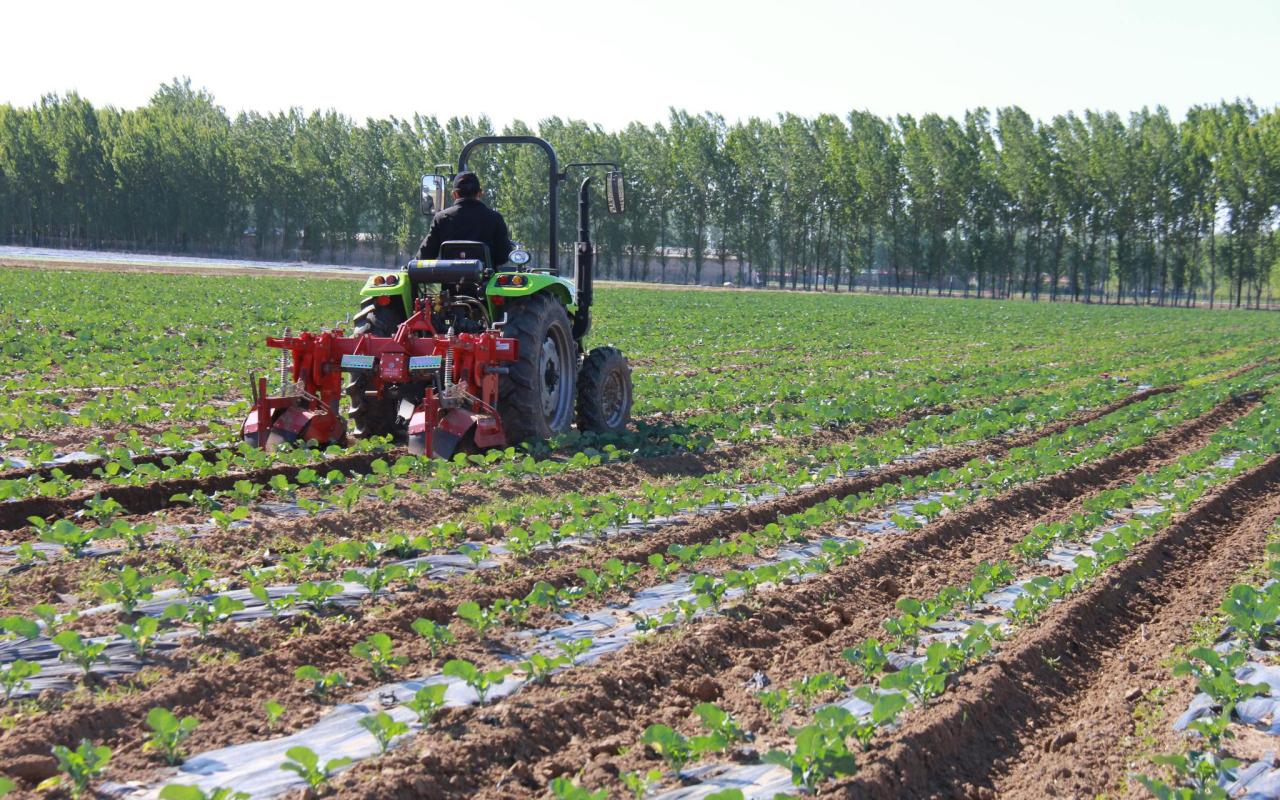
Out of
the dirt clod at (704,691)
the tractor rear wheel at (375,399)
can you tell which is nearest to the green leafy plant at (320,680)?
the dirt clod at (704,691)

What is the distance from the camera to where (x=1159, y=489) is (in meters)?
9.64

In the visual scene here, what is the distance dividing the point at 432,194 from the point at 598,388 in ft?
7.45

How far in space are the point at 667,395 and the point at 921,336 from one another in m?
18.8

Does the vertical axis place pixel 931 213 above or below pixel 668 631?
above

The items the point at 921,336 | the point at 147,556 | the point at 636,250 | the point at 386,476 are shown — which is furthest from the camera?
the point at 636,250

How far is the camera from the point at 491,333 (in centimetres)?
958

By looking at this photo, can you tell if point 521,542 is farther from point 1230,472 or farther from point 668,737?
point 1230,472

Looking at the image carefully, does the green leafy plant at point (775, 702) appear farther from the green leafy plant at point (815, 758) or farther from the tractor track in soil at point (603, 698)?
the green leafy plant at point (815, 758)

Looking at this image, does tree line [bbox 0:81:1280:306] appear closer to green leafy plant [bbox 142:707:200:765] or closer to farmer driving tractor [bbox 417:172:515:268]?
farmer driving tractor [bbox 417:172:515:268]

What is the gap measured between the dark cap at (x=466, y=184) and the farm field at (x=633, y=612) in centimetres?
220

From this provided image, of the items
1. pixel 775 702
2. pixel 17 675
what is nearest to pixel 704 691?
pixel 775 702

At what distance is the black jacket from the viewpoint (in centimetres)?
1013

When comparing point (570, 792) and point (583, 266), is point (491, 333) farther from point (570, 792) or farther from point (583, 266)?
point (570, 792)

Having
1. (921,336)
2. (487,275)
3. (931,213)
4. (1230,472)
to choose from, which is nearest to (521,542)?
(487,275)
